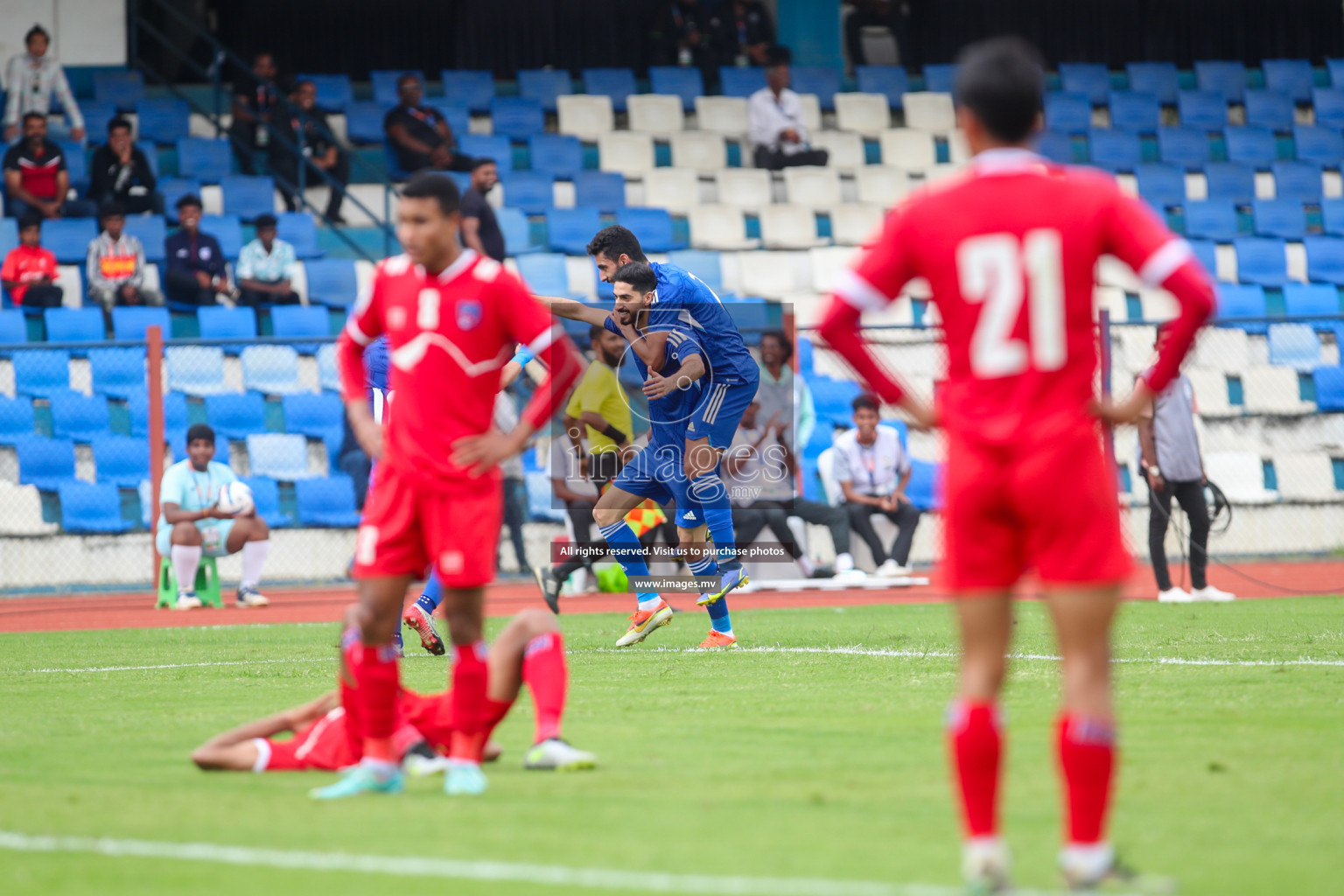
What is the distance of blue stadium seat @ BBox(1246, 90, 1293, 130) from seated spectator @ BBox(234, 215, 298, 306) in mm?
14665

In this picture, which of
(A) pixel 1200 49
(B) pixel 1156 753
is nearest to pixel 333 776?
(B) pixel 1156 753

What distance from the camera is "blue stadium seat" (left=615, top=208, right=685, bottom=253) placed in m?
21.4

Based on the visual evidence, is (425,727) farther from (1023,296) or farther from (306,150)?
(306,150)

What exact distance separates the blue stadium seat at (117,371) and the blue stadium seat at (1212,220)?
551 inches

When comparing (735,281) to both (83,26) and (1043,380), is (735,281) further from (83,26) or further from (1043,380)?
(1043,380)

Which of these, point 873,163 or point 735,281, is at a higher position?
point 873,163

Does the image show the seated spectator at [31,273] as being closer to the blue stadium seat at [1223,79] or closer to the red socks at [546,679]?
the red socks at [546,679]

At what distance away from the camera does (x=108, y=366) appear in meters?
17.5

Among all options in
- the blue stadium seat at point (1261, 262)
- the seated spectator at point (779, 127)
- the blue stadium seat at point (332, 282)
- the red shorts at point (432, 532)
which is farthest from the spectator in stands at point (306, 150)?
the red shorts at point (432, 532)

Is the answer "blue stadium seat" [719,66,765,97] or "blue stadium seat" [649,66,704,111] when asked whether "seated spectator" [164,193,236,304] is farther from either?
"blue stadium seat" [719,66,765,97]

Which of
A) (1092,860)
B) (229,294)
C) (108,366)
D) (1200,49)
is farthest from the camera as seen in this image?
(1200,49)

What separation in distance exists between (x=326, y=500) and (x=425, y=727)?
463 inches

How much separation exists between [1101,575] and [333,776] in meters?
3.12

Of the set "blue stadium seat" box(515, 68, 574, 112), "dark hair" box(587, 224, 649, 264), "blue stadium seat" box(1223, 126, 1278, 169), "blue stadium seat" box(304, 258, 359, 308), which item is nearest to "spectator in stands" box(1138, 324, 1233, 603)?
"dark hair" box(587, 224, 649, 264)
